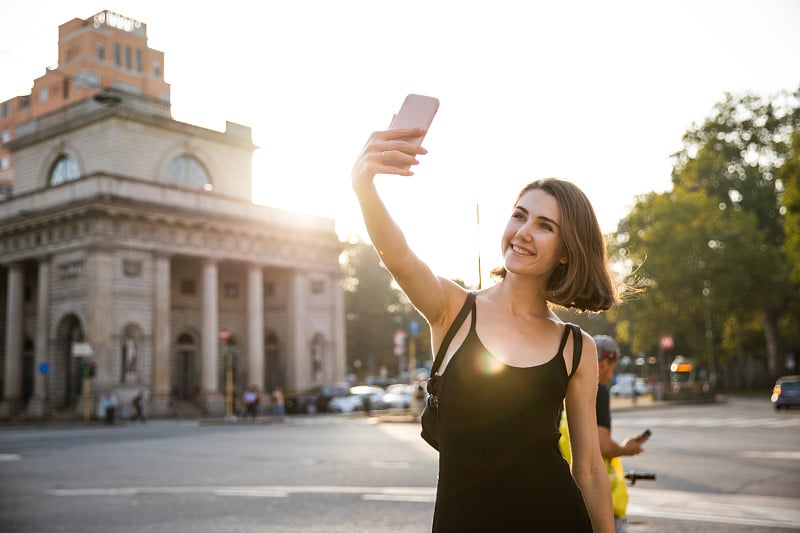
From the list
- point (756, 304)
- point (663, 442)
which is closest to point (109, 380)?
point (663, 442)

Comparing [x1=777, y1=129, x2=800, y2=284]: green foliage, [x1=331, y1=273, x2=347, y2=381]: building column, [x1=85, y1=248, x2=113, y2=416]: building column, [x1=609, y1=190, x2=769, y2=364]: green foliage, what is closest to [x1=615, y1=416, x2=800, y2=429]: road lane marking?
[x1=777, y1=129, x2=800, y2=284]: green foliage

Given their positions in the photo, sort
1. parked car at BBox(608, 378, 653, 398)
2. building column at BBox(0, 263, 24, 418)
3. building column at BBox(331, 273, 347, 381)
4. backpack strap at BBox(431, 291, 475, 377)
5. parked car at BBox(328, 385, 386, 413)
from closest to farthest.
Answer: backpack strap at BBox(431, 291, 475, 377) → building column at BBox(0, 263, 24, 418) → parked car at BBox(328, 385, 386, 413) → building column at BBox(331, 273, 347, 381) → parked car at BBox(608, 378, 653, 398)

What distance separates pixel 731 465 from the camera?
15062 mm

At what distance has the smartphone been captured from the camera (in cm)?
264

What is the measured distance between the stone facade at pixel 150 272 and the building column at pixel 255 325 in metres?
0.09

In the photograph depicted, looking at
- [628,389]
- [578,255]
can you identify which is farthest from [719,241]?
[578,255]

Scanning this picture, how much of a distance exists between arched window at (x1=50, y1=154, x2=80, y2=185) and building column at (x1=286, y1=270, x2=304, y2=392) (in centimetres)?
1454

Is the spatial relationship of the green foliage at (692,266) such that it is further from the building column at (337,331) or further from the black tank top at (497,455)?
the black tank top at (497,455)

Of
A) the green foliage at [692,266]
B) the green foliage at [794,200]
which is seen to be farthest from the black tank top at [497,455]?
the green foliage at [692,266]

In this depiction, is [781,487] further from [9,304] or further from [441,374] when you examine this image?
[9,304]

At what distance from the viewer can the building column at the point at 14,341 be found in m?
48.8

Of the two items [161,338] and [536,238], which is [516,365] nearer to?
[536,238]

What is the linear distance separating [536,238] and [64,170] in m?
53.8

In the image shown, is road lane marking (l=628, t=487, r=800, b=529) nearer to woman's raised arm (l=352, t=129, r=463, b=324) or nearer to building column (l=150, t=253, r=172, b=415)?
woman's raised arm (l=352, t=129, r=463, b=324)
